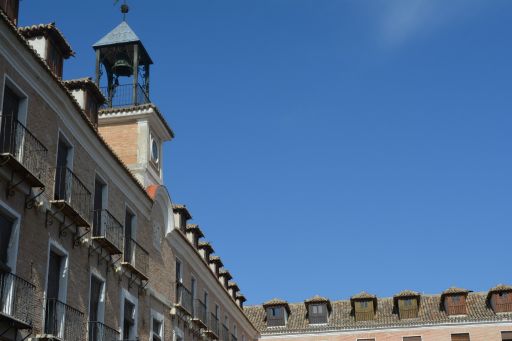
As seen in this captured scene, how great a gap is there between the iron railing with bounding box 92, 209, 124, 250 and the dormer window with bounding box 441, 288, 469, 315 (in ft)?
105

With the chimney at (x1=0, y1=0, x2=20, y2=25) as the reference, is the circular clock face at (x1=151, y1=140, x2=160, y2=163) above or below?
above

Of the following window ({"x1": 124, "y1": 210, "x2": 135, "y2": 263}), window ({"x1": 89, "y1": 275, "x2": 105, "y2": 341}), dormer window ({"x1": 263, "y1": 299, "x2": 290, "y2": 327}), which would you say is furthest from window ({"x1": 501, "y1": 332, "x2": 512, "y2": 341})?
window ({"x1": 89, "y1": 275, "x2": 105, "y2": 341})

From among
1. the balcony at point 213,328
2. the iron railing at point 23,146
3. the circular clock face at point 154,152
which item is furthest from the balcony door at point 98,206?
the balcony at point 213,328

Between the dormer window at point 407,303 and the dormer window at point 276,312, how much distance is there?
7362 mm

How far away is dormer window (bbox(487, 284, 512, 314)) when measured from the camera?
4822 centimetres

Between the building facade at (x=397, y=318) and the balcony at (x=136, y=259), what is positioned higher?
the building facade at (x=397, y=318)

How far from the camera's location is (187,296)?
29.1 m

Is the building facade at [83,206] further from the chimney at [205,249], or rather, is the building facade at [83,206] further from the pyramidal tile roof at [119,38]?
the chimney at [205,249]

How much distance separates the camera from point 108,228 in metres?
21.3

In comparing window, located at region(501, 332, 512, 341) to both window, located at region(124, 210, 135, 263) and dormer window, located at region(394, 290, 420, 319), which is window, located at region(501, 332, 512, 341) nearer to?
dormer window, located at region(394, 290, 420, 319)

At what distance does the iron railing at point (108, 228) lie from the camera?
20828 mm

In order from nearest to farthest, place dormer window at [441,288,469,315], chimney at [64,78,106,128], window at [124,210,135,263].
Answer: chimney at [64,78,106,128] → window at [124,210,135,263] → dormer window at [441,288,469,315]

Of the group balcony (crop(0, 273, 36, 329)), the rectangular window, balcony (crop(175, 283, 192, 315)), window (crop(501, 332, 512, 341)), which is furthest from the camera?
window (crop(501, 332, 512, 341))

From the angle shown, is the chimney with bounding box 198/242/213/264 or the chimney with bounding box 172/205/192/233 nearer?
the chimney with bounding box 172/205/192/233
